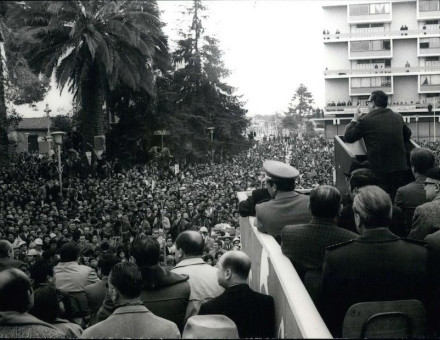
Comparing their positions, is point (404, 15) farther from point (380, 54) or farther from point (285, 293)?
point (285, 293)

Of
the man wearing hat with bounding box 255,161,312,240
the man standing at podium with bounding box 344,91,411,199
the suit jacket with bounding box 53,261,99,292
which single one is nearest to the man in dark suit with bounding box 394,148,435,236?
the man standing at podium with bounding box 344,91,411,199

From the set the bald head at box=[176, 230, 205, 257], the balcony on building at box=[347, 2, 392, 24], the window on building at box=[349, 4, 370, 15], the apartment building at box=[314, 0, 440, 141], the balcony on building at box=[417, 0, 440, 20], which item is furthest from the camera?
the window on building at box=[349, 4, 370, 15]

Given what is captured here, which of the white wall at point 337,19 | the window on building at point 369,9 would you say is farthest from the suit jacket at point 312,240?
the window on building at point 369,9

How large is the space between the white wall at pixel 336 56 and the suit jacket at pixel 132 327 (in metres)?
44.2

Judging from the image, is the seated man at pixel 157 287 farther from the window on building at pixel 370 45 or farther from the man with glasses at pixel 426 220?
the window on building at pixel 370 45

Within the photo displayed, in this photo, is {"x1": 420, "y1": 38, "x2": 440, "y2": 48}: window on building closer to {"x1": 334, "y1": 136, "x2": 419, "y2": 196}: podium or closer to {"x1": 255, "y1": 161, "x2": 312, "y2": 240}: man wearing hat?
{"x1": 334, "y1": 136, "x2": 419, "y2": 196}: podium

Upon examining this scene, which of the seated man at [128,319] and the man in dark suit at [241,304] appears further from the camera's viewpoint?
the man in dark suit at [241,304]

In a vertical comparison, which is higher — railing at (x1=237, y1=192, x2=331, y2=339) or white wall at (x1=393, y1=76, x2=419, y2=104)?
white wall at (x1=393, y1=76, x2=419, y2=104)

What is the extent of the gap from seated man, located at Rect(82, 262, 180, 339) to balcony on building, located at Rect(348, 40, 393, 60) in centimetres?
4334

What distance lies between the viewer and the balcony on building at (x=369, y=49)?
143ft

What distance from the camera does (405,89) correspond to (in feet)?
145

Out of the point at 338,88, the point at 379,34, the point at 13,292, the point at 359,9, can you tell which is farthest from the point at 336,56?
the point at 13,292

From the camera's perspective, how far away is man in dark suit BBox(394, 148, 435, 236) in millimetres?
3846

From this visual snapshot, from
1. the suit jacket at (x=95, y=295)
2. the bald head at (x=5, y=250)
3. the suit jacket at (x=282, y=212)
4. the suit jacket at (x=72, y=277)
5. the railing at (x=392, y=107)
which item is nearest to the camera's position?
the suit jacket at (x=282, y=212)
